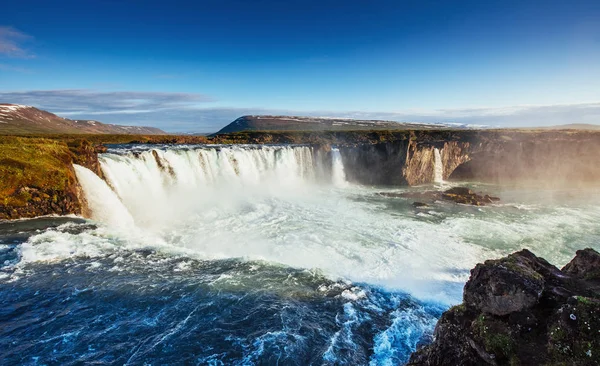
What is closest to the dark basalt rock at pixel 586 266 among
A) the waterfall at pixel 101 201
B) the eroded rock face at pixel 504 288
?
the eroded rock face at pixel 504 288

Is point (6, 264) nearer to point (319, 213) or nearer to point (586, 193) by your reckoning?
point (319, 213)

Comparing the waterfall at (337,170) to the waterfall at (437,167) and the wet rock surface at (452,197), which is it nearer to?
the wet rock surface at (452,197)

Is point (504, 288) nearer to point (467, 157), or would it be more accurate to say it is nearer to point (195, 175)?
point (195, 175)

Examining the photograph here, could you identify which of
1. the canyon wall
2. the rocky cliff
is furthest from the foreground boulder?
the rocky cliff

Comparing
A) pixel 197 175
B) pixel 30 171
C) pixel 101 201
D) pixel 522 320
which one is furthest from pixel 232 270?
pixel 197 175

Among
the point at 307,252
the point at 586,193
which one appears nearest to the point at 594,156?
the point at 586,193
